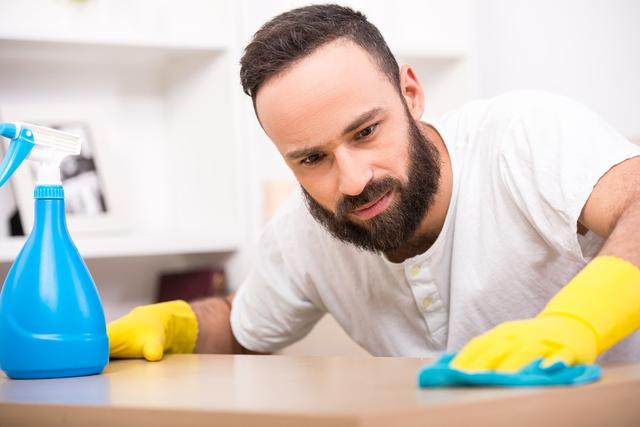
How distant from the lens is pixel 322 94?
111cm

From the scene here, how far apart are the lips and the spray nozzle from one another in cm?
42

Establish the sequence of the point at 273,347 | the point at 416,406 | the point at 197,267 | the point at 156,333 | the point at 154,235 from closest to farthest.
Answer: the point at 416,406 < the point at 156,333 < the point at 273,347 < the point at 154,235 < the point at 197,267

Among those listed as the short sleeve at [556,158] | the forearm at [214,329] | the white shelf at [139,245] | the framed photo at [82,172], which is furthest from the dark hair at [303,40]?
the framed photo at [82,172]

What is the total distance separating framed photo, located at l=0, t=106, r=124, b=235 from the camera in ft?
6.50

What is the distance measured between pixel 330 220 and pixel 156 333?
318 millimetres

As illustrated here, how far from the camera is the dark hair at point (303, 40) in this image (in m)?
1.16

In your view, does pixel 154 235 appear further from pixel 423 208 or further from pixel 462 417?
pixel 462 417

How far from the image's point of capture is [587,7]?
2043mm

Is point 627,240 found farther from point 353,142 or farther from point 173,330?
point 173,330

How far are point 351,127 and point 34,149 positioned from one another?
0.41m

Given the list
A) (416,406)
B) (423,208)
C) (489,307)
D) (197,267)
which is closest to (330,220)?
(423,208)

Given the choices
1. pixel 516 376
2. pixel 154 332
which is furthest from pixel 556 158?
pixel 154 332

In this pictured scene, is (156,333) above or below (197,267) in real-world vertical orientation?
above

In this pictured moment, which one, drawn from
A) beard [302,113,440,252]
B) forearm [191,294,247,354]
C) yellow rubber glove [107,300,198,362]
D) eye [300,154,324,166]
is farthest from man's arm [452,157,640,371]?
forearm [191,294,247,354]
